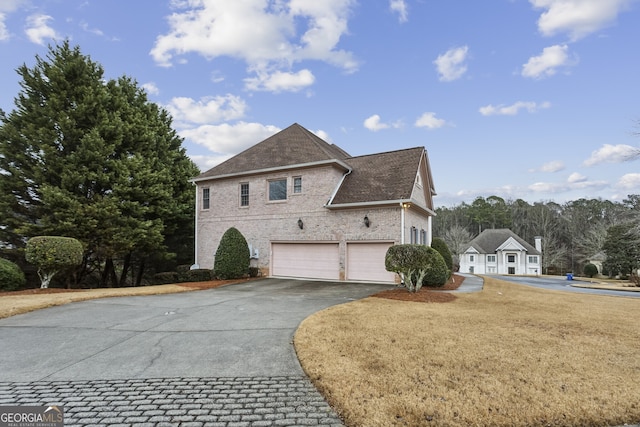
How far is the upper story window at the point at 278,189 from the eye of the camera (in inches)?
651

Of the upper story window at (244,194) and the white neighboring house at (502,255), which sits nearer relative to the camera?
the upper story window at (244,194)

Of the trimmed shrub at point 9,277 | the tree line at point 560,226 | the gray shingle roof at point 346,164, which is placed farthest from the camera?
the tree line at point 560,226

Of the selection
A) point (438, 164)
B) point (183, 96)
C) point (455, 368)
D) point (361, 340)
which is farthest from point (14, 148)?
point (438, 164)

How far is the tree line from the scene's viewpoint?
1374 inches

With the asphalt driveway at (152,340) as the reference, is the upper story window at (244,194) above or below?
above

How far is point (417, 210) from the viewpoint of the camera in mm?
15930

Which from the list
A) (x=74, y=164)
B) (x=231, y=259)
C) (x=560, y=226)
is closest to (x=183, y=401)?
(x=231, y=259)

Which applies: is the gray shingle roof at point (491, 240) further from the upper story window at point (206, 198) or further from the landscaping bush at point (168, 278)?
the landscaping bush at point (168, 278)

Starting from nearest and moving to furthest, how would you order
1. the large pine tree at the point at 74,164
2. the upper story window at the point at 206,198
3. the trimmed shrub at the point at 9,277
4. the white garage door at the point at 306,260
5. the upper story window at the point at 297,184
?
the trimmed shrub at the point at 9,277, the large pine tree at the point at 74,164, the white garage door at the point at 306,260, the upper story window at the point at 297,184, the upper story window at the point at 206,198

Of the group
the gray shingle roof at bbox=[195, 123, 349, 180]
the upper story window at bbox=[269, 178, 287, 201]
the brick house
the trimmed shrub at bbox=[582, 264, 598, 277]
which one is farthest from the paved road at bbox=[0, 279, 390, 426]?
the trimmed shrub at bbox=[582, 264, 598, 277]

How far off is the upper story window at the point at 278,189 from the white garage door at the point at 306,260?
8.06 feet

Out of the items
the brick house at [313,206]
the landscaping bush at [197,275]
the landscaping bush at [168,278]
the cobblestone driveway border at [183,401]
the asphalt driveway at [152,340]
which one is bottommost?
the landscaping bush at [168,278]

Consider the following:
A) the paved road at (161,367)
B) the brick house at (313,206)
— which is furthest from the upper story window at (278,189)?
the paved road at (161,367)

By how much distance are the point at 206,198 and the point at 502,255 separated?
42.9m
